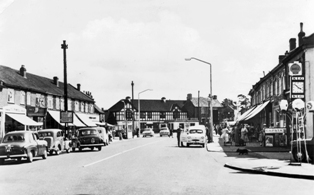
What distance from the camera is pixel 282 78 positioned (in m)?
32.3

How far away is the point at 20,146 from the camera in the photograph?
19.4m

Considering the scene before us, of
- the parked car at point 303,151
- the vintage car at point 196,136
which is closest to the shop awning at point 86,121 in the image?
the vintage car at point 196,136

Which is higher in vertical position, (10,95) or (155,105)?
(155,105)

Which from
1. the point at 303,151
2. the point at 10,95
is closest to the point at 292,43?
the point at 303,151

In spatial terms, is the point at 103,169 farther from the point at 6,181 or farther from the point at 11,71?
the point at 11,71

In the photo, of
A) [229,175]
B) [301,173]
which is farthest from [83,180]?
[301,173]

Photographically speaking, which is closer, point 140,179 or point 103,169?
point 140,179

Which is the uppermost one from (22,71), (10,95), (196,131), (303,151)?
(22,71)

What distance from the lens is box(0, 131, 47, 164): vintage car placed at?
19203mm

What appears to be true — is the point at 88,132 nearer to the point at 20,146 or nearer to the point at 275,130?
the point at 20,146

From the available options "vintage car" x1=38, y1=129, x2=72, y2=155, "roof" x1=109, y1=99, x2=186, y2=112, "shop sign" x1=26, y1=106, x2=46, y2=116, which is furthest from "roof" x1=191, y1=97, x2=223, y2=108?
"vintage car" x1=38, y1=129, x2=72, y2=155

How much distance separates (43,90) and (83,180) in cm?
3599

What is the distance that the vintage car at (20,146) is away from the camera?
1920 cm

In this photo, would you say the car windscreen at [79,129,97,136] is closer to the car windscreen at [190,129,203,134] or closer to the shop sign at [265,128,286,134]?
the car windscreen at [190,129,203,134]
